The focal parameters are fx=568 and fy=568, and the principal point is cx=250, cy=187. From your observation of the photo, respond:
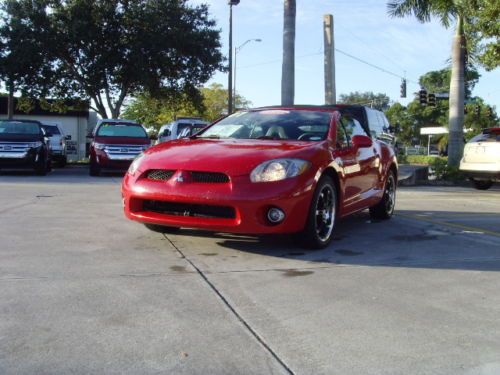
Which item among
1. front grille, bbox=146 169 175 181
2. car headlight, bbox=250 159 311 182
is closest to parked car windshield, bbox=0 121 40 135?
front grille, bbox=146 169 175 181

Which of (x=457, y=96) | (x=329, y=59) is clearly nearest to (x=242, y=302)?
(x=457, y=96)

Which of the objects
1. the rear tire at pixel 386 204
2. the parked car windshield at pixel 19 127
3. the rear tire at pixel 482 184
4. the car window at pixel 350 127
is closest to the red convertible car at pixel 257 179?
the car window at pixel 350 127

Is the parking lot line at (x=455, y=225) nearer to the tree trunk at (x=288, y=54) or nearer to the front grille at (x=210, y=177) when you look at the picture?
the front grille at (x=210, y=177)

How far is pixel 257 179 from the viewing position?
5.17 metres

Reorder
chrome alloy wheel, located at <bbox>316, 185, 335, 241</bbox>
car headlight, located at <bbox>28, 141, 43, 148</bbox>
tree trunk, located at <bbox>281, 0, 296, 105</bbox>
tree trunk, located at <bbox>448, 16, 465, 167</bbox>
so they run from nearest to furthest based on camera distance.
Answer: chrome alloy wheel, located at <bbox>316, 185, 335, 241</bbox>, car headlight, located at <bbox>28, 141, 43, 148</bbox>, tree trunk, located at <bbox>281, 0, 296, 105</bbox>, tree trunk, located at <bbox>448, 16, 465, 167</bbox>

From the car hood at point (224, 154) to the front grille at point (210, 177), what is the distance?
0.04 meters

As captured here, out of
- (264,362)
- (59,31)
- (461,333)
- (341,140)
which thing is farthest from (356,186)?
(59,31)

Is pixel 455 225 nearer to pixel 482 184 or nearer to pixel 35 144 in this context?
pixel 482 184

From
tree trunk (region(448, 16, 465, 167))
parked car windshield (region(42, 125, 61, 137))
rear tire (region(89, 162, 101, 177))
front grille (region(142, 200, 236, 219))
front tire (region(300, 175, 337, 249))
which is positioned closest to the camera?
front grille (region(142, 200, 236, 219))

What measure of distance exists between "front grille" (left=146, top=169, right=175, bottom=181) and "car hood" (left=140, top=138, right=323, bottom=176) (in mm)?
40

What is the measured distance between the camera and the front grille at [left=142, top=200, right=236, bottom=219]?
5207 mm

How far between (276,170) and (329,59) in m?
14.9

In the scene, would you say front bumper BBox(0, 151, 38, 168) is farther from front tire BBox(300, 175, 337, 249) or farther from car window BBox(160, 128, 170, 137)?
front tire BBox(300, 175, 337, 249)

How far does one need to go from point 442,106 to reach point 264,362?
79.5 m
